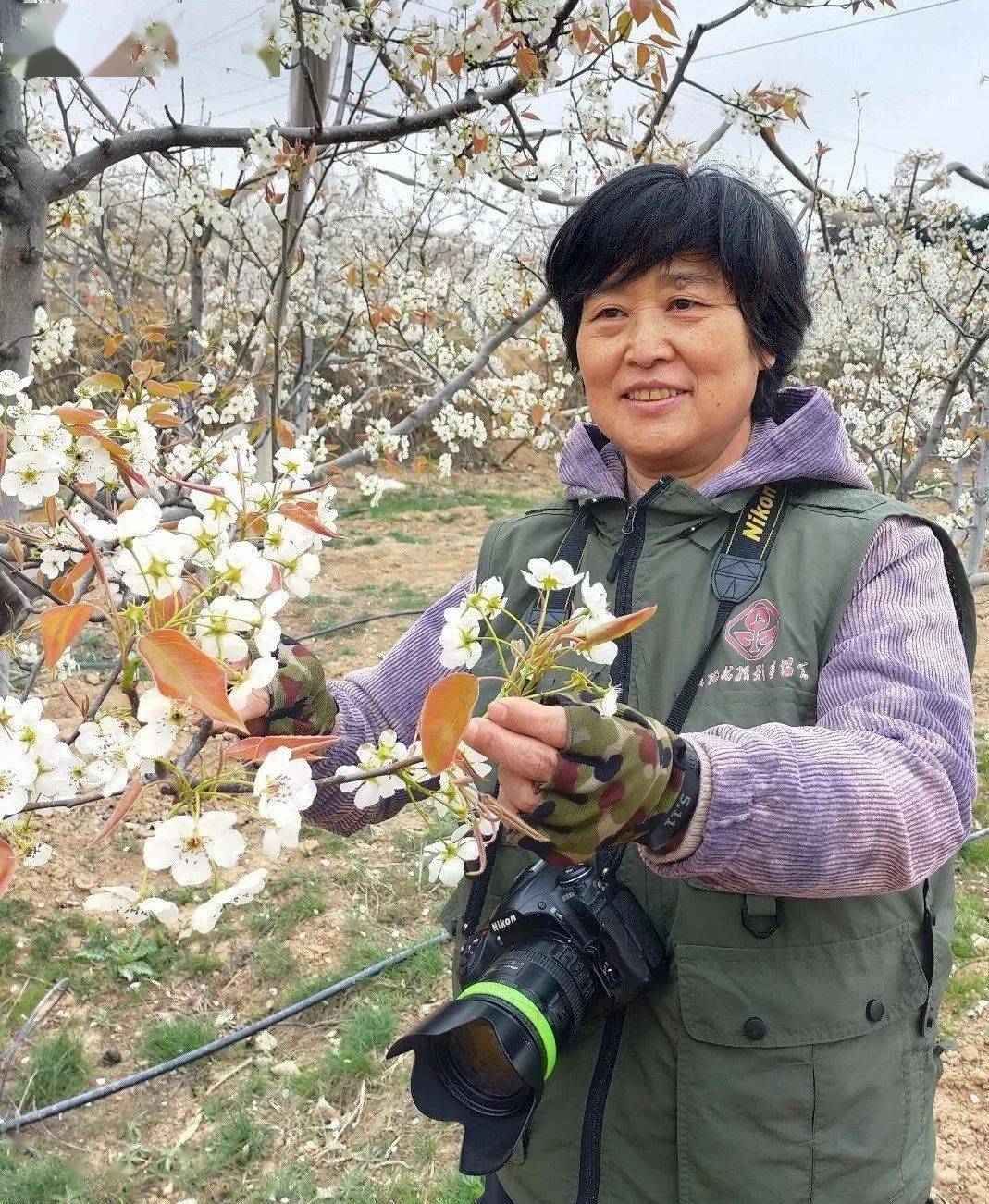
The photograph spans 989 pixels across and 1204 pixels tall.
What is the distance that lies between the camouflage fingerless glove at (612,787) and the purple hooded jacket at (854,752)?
32 millimetres

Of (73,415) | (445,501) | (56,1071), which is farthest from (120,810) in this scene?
(445,501)

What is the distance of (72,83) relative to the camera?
10.9 ft

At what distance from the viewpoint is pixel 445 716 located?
63 centimetres

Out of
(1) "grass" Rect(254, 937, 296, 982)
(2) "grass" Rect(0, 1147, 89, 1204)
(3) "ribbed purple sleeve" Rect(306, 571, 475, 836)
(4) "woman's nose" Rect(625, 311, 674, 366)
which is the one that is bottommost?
(2) "grass" Rect(0, 1147, 89, 1204)

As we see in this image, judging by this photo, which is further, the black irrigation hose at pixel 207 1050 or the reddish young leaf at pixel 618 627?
the black irrigation hose at pixel 207 1050

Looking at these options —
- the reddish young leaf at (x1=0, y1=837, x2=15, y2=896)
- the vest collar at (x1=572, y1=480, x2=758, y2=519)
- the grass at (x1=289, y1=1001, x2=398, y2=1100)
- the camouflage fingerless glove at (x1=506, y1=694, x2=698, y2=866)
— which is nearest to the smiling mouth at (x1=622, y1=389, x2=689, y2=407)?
the vest collar at (x1=572, y1=480, x2=758, y2=519)

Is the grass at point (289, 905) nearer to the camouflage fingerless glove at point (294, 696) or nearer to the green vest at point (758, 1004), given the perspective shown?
the green vest at point (758, 1004)

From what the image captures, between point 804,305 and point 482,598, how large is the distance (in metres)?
0.88

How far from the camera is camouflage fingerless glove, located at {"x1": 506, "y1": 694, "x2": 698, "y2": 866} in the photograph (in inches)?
30.9

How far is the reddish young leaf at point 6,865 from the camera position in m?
0.59

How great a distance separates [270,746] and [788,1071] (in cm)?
77

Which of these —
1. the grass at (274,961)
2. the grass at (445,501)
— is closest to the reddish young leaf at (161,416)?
the grass at (274,961)

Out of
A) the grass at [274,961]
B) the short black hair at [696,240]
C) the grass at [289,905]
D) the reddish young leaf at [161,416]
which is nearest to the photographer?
the reddish young leaf at [161,416]

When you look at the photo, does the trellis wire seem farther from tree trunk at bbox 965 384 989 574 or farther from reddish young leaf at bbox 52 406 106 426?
tree trunk at bbox 965 384 989 574
